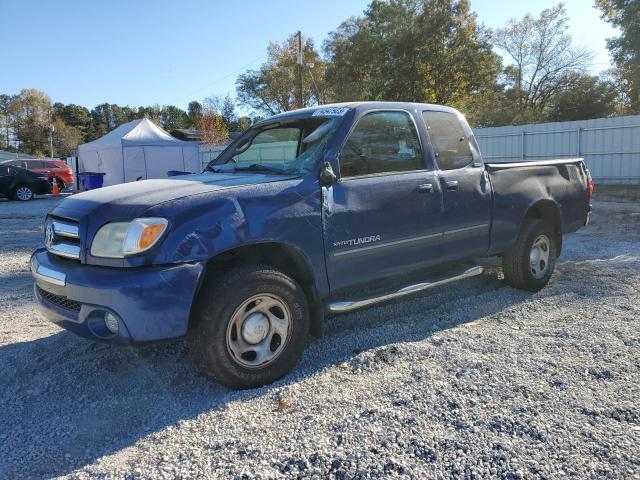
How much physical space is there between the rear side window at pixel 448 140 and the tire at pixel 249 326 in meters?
1.87

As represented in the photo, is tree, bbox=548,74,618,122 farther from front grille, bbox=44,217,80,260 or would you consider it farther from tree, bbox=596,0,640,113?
front grille, bbox=44,217,80,260

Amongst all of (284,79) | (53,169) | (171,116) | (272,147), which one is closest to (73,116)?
(171,116)

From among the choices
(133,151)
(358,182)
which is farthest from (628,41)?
(358,182)

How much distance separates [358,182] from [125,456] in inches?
89.7

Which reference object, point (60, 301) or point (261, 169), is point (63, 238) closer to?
point (60, 301)

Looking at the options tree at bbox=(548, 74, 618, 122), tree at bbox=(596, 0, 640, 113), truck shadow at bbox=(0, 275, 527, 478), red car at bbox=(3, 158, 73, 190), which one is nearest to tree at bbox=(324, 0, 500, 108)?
tree at bbox=(548, 74, 618, 122)

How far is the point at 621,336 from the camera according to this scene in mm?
4062

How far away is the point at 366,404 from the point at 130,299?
4.84 ft

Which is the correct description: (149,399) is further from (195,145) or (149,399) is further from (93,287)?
(195,145)

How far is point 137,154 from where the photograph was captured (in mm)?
22359

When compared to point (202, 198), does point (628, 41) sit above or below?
above

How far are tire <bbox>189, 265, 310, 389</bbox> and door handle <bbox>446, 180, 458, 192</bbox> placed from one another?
1.68m

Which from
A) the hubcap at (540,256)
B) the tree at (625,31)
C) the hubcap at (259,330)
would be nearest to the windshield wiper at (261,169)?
the hubcap at (259,330)

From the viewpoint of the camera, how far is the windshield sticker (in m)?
3.97
